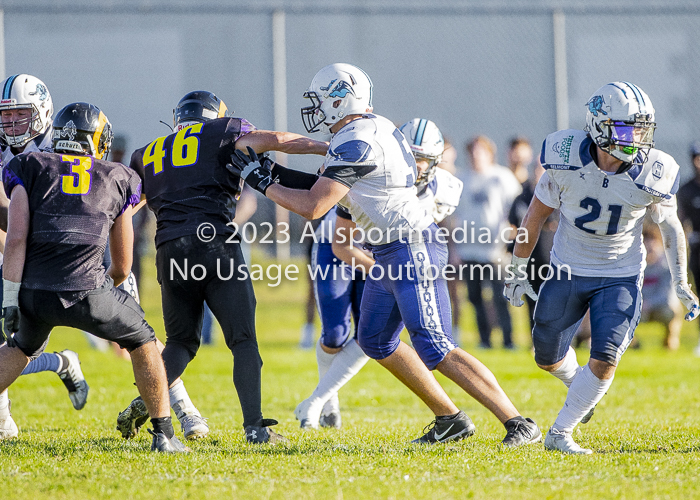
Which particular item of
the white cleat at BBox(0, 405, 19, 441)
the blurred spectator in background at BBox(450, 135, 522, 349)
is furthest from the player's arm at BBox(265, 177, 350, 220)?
the blurred spectator in background at BBox(450, 135, 522, 349)

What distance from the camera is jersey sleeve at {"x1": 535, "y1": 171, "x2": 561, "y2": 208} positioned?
169 inches

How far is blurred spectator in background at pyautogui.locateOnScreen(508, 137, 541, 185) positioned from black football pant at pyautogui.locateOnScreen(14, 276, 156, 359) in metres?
6.48

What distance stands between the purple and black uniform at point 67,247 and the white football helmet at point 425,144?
1.91m

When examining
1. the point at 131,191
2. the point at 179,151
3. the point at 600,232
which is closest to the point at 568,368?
the point at 600,232

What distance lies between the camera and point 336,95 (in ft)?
14.2

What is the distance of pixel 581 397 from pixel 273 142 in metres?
2.04

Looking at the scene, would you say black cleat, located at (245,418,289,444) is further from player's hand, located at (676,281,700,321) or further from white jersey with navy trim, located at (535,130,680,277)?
player's hand, located at (676,281,700,321)

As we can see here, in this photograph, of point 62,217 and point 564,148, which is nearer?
point 62,217

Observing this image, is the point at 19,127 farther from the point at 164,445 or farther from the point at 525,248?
the point at 525,248

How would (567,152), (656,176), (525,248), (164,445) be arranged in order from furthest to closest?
(525,248), (567,152), (656,176), (164,445)

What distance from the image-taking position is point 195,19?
10.3 metres

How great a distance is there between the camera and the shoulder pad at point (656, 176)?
405 cm

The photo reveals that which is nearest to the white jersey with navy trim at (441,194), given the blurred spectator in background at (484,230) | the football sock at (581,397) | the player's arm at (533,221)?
the player's arm at (533,221)

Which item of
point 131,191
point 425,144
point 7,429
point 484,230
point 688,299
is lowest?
point 7,429
